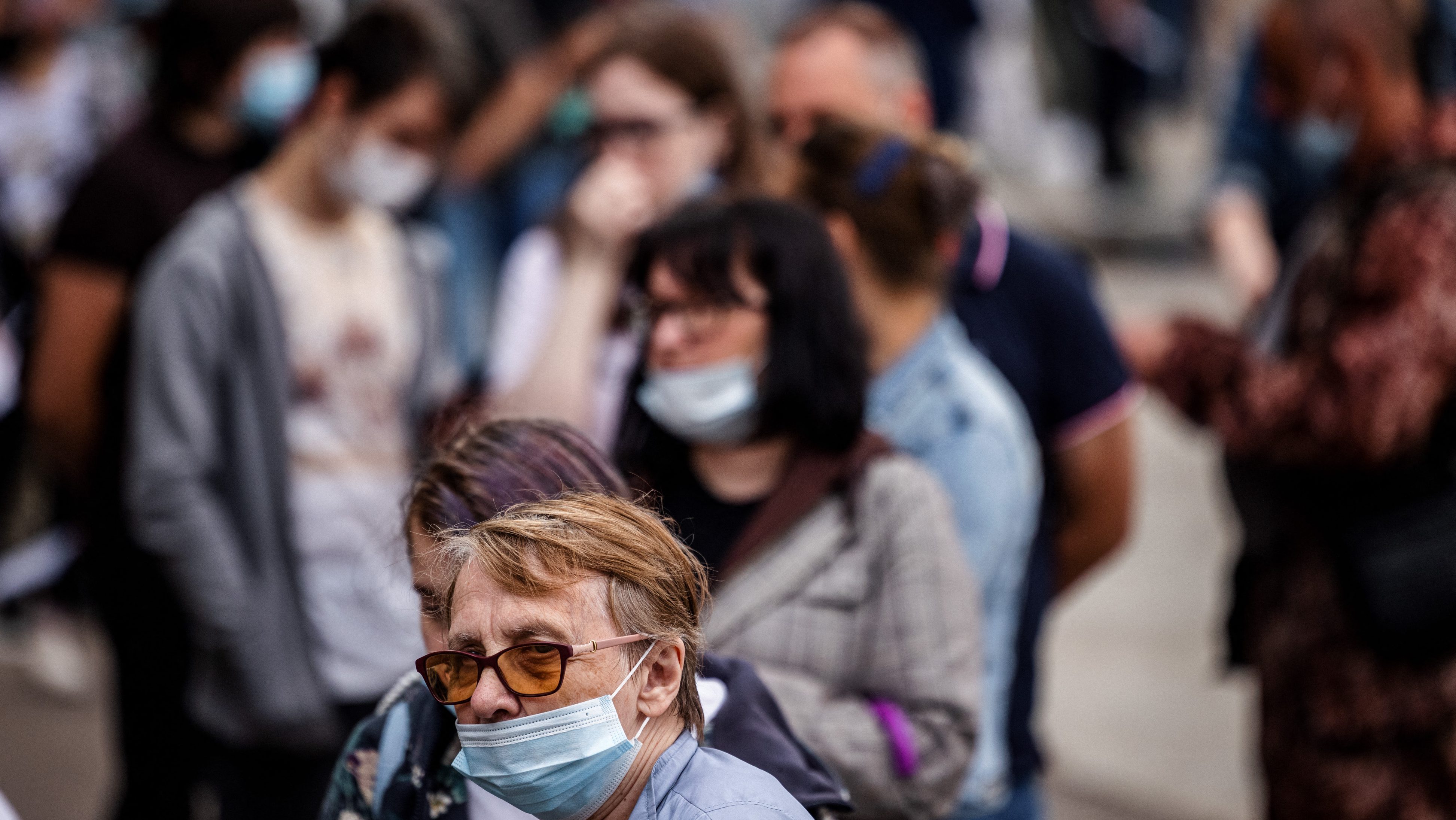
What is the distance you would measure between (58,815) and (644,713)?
3.44m

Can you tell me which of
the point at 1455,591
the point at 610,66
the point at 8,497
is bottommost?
the point at 8,497

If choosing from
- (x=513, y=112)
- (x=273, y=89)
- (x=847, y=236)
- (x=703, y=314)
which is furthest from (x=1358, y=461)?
(x=513, y=112)

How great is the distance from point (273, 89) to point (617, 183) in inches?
30.4

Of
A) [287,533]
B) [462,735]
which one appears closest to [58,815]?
[287,533]

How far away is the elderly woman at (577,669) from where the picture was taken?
5.13 ft

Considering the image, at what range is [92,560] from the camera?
357cm

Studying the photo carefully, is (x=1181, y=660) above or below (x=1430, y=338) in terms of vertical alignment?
below

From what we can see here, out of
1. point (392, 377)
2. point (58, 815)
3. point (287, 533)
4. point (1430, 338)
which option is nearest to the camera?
point (1430, 338)

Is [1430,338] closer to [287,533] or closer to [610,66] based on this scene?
[610,66]

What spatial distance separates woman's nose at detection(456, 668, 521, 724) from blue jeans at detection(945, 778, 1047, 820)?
50.6 inches

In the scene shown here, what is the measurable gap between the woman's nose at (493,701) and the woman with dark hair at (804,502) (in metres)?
0.56

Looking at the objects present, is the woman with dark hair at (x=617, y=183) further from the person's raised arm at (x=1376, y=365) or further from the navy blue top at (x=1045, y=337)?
the person's raised arm at (x=1376, y=365)

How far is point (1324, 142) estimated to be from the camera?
10.6 ft

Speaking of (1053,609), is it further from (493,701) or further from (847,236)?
(493,701)
